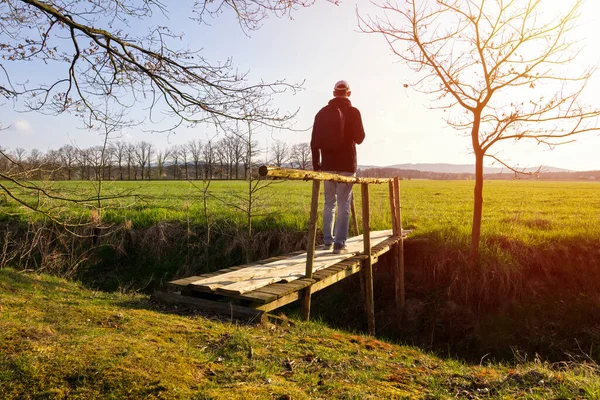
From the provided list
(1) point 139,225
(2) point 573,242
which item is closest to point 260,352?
(2) point 573,242

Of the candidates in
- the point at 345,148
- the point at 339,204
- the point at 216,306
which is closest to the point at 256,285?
the point at 216,306

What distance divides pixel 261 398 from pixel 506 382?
6.99 ft

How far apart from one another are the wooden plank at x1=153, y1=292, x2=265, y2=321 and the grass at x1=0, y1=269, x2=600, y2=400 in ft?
0.61

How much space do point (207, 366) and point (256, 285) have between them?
187 cm

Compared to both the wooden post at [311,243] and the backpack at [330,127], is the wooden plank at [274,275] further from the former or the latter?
the backpack at [330,127]

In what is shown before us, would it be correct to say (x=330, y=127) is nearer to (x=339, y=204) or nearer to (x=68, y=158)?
(x=339, y=204)

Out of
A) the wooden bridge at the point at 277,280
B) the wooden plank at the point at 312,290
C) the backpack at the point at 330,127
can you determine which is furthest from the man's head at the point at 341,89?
the wooden plank at the point at 312,290

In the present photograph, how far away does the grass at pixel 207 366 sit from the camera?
2.94m

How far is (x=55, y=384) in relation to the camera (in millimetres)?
2912

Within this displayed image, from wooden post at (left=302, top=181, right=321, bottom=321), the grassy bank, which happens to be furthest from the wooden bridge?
the grassy bank

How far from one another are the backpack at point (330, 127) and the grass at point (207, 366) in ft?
9.15

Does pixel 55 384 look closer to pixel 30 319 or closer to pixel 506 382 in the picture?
pixel 30 319

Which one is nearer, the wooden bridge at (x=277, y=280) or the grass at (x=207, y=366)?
the grass at (x=207, y=366)

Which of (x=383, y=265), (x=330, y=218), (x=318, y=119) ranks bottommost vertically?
(x=383, y=265)
